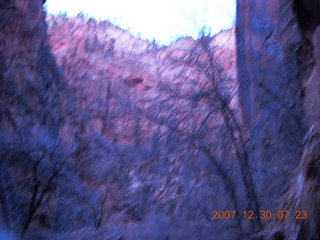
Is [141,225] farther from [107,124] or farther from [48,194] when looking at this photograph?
[107,124]

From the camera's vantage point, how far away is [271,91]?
12.1 m

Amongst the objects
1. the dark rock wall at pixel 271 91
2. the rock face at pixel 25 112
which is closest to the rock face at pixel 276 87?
the dark rock wall at pixel 271 91

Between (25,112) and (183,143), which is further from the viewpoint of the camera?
(25,112)

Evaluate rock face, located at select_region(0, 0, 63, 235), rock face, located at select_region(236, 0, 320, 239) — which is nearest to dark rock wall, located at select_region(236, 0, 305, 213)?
rock face, located at select_region(236, 0, 320, 239)

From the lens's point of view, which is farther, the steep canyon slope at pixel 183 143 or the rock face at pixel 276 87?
the rock face at pixel 276 87

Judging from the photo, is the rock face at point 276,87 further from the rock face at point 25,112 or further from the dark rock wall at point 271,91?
the rock face at point 25,112

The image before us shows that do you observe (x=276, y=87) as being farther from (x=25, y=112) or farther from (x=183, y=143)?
(x=25, y=112)

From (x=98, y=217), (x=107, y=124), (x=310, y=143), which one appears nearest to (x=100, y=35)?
(x=107, y=124)

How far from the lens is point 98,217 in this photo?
50.7ft

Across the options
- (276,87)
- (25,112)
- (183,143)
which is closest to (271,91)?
(276,87)

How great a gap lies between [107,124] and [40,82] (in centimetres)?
513

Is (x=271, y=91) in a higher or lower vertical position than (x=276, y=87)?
lower

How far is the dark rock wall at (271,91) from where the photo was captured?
1095 centimetres

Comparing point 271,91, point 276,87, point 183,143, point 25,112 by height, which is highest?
point 276,87
